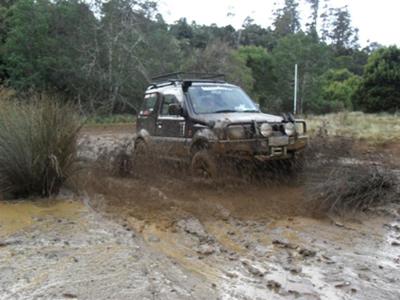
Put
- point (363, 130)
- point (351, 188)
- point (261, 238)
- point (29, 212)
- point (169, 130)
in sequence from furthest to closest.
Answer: point (363, 130) < point (169, 130) < point (351, 188) < point (29, 212) < point (261, 238)

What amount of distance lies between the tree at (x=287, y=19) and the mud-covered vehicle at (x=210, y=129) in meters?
60.9

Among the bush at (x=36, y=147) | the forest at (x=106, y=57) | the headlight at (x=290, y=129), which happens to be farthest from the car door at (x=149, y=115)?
the forest at (x=106, y=57)

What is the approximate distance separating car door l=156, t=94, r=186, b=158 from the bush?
6.38 feet

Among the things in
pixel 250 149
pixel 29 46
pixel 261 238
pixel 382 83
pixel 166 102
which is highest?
pixel 29 46

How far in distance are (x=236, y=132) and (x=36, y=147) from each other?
2.92m

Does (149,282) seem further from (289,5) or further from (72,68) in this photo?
(289,5)

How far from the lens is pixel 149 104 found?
33.7 ft

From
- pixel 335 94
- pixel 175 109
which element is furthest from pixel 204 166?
pixel 335 94

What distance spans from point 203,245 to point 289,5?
2761 inches

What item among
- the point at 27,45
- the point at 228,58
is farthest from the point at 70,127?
the point at 228,58

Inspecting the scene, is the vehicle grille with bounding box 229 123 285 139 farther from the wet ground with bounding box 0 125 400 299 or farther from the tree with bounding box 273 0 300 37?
the tree with bounding box 273 0 300 37

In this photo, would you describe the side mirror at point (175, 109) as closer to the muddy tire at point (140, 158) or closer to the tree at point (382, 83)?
the muddy tire at point (140, 158)

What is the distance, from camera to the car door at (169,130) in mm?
8729

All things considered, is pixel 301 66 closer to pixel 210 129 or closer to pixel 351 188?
pixel 210 129
